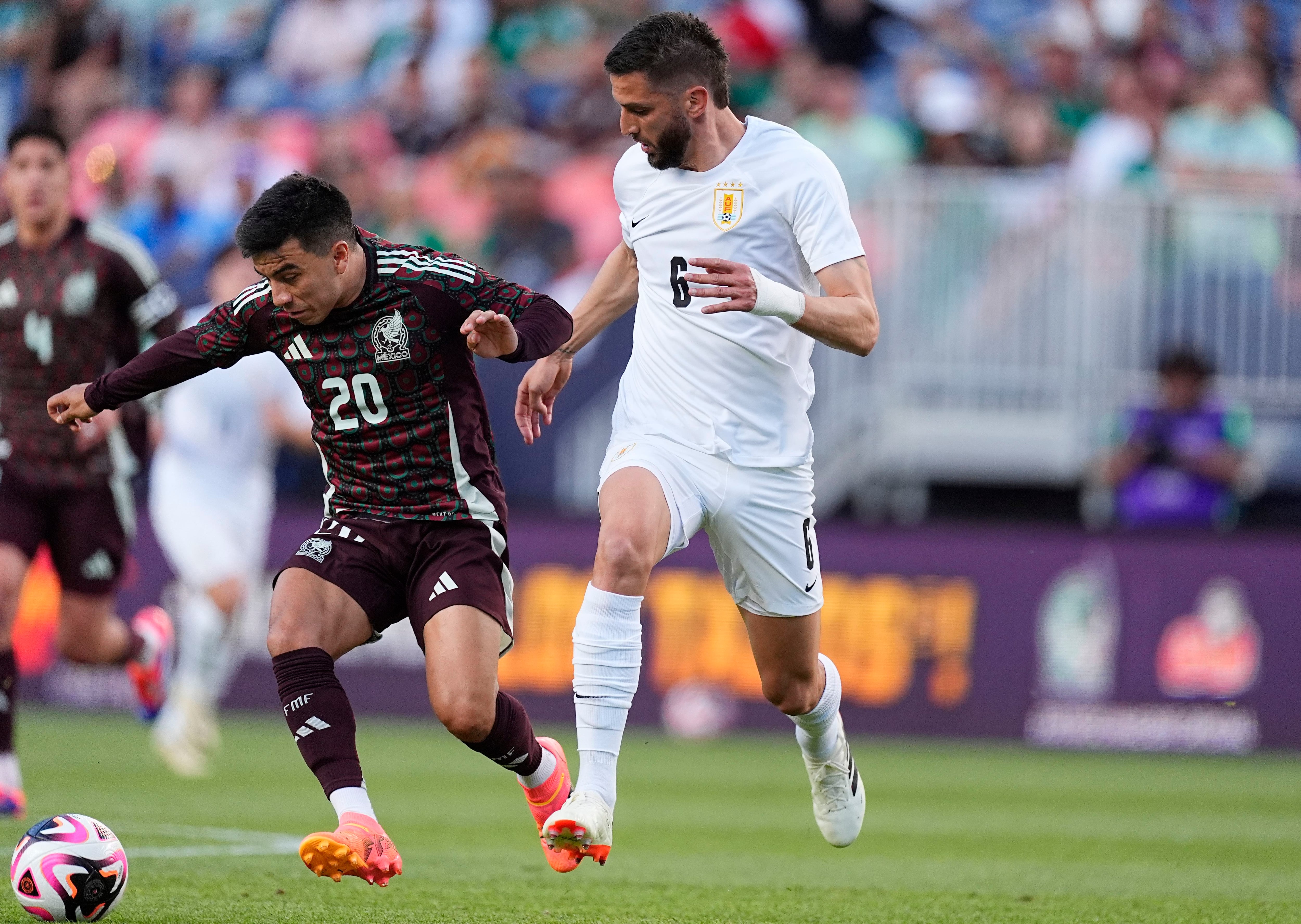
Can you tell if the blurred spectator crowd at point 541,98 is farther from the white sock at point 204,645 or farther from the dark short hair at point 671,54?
the dark short hair at point 671,54

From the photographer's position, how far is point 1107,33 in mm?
16484

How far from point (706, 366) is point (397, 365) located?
1067mm

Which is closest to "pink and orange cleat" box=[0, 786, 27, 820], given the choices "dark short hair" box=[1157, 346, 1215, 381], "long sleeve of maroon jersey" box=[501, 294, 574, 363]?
"long sleeve of maroon jersey" box=[501, 294, 574, 363]

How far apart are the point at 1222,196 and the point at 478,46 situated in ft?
24.2

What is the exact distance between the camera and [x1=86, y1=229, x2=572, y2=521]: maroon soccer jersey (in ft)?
19.5

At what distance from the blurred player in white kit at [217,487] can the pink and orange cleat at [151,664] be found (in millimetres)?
1155

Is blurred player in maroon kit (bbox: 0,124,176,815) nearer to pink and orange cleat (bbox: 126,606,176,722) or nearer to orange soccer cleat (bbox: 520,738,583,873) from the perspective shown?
pink and orange cleat (bbox: 126,606,176,722)

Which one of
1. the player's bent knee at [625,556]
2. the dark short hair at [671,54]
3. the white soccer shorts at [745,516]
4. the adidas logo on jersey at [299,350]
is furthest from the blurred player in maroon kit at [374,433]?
the dark short hair at [671,54]

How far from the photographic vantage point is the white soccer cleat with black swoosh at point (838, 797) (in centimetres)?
716

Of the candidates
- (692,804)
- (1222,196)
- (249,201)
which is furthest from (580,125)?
(692,804)

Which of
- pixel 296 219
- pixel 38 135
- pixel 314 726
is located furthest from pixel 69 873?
pixel 38 135

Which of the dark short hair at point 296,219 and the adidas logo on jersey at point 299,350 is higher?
the dark short hair at point 296,219

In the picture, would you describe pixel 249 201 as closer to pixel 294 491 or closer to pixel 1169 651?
pixel 294 491

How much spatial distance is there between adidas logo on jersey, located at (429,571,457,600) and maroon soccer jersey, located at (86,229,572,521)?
21 centimetres
